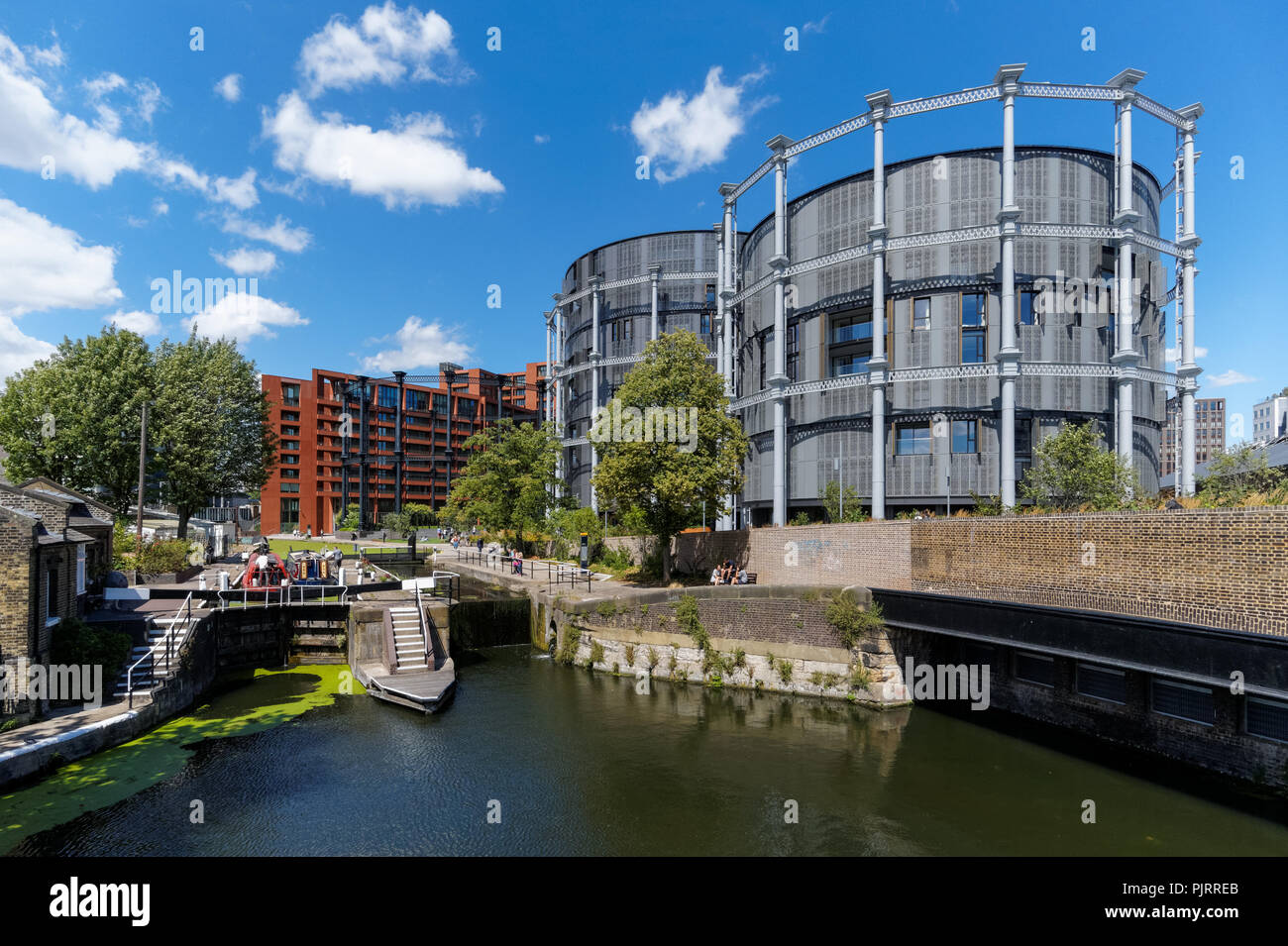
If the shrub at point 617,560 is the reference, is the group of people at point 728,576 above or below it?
above

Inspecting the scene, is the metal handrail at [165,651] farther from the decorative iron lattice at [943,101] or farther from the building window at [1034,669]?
the decorative iron lattice at [943,101]

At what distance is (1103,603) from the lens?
1499 cm

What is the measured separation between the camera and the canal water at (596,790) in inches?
475

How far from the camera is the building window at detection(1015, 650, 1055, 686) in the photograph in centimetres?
1833

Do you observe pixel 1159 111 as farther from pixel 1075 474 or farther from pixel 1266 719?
pixel 1266 719

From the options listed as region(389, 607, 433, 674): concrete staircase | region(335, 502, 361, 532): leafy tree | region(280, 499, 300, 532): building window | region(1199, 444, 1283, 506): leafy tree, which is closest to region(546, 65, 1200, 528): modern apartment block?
region(1199, 444, 1283, 506): leafy tree

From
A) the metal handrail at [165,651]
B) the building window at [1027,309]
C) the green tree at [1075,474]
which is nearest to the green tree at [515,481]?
the metal handrail at [165,651]

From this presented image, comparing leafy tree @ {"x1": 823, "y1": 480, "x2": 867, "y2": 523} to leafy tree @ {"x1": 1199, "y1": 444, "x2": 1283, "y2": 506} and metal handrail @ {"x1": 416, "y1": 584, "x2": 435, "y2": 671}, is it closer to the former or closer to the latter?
leafy tree @ {"x1": 1199, "y1": 444, "x2": 1283, "y2": 506}

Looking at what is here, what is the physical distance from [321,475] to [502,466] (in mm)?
72907

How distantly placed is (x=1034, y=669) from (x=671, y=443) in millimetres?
17389

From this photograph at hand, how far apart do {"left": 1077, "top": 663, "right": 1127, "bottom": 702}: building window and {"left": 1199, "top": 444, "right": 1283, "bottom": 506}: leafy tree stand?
17.8 ft

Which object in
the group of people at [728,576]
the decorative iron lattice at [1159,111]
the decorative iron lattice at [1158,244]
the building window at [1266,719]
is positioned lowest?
the building window at [1266,719]

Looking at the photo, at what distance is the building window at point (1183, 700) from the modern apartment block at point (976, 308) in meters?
17.9
